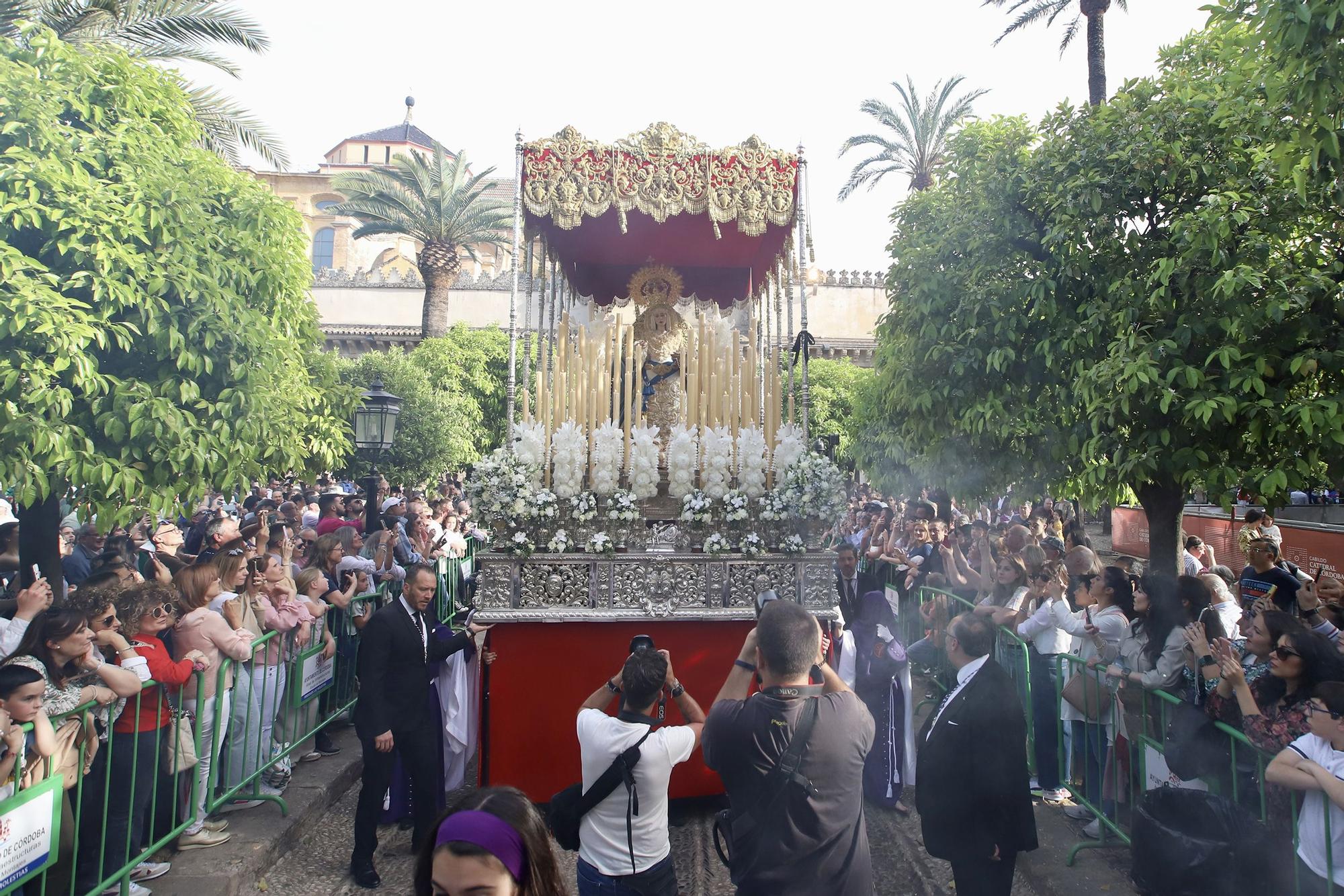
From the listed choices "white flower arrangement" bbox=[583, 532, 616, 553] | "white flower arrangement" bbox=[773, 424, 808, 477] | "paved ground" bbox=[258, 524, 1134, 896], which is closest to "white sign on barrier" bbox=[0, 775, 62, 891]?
"paved ground" bbox=[258, 524, 1134, 896]

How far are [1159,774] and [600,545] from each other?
3.63 m

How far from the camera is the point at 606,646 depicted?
6.27 metres

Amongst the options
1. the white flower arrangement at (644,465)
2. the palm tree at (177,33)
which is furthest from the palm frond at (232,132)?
the white flower arrangement at (644,465)

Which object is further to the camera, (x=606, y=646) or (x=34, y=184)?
(x=606, y=646)

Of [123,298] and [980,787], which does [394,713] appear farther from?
[980,787]

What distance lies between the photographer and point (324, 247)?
5853cm

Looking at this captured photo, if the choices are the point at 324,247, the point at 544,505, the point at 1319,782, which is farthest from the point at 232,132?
the point at 324,247

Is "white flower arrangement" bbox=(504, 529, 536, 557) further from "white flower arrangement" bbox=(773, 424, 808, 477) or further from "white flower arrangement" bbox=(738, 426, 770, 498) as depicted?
"white flower arrangement" bbox=(773, 424, 808, 477)

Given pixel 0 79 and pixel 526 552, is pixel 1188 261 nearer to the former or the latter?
pixel 526 552

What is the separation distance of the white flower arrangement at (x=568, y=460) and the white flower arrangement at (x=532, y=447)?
3.9 inches

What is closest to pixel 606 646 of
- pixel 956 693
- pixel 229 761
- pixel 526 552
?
pixel 526 552

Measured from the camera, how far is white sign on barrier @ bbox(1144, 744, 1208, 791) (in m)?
4.59

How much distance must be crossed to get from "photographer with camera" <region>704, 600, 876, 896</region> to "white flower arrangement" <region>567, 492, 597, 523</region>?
3442 mm

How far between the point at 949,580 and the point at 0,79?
28.4ft
